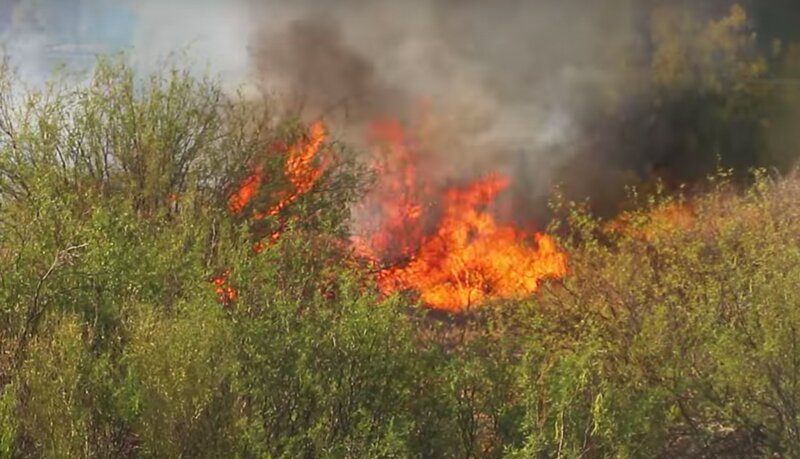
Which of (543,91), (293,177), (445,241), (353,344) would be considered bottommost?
(353,344)

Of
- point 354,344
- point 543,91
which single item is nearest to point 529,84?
point 543,91

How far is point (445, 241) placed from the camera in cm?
2219

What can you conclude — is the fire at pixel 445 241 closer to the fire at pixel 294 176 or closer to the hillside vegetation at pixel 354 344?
the fire at pixel 294 176

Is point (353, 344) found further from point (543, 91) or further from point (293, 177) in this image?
point (543, 91)

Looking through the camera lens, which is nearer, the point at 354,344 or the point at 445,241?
the point at 354,344

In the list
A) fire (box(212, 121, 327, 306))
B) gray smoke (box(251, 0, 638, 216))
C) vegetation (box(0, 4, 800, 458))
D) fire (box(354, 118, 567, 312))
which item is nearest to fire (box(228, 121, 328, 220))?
fire (box(212, 121, 327, 306))

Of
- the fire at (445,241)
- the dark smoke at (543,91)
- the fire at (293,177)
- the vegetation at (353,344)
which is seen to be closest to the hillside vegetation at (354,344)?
the vegetation at (353,344)

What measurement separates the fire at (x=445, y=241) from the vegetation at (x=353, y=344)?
15.8 ft

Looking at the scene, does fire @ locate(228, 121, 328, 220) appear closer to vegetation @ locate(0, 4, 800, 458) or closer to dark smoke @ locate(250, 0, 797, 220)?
vegetation @ locate(0, 4, 800, 458)

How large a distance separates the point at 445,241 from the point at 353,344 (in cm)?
1408

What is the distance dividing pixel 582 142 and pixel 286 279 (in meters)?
16.2

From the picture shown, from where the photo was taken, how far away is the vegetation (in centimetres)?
745

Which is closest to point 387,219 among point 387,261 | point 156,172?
point 387,261

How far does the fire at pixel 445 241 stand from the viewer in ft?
60.9
